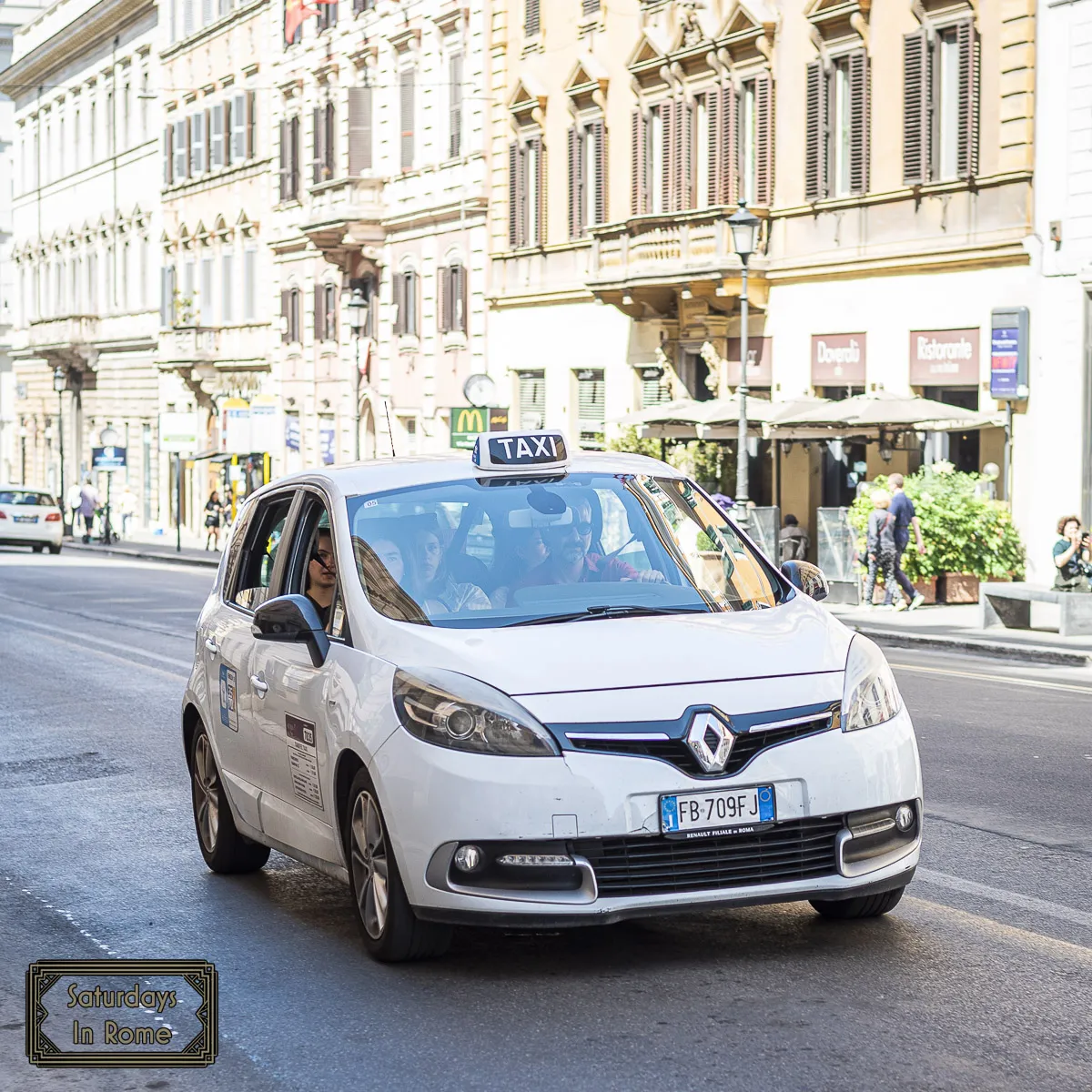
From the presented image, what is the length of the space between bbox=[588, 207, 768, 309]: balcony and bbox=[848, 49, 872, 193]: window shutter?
8.79ft

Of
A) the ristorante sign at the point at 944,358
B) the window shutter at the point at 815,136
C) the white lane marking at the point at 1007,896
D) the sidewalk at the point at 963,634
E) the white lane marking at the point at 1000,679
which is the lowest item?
the sidewalk at the point at 963,634

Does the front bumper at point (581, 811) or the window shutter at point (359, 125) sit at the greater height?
the window shutter at point (359, 125)

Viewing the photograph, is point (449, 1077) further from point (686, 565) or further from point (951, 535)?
point (951, 535)

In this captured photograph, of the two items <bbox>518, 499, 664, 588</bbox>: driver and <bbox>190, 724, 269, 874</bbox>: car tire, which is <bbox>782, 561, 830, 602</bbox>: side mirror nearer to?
<bbox>518, 499, 664, 588</bbox>: driver

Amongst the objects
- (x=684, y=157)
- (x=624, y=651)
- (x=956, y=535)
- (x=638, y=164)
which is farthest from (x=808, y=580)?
(x=638, y=164)

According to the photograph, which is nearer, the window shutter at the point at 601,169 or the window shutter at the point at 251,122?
the window shutter at the point at 601,169

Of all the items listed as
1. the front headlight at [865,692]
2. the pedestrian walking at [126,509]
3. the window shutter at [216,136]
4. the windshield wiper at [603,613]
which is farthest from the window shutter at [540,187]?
the front headlight at [865,692]

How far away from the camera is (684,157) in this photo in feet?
123

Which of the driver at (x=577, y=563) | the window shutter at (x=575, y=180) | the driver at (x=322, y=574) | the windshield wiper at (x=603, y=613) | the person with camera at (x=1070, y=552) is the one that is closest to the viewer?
the windshield wiper at (x=603, y=613)

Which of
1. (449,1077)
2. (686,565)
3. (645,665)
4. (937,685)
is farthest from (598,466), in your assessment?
(937,685)

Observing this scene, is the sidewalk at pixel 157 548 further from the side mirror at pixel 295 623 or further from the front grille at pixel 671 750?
the front grille at pixel 671 750

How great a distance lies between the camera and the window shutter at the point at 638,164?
3884 centimetres

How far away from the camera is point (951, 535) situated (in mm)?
28266

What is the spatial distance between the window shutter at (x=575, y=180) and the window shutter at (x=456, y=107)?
5.11m
